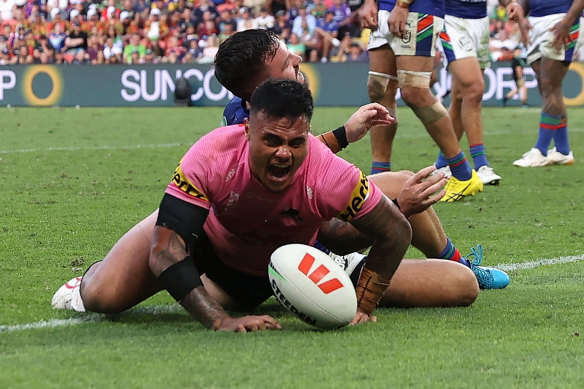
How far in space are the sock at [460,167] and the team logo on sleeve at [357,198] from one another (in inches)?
167

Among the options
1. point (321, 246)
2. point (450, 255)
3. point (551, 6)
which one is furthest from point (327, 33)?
point (321, 246)

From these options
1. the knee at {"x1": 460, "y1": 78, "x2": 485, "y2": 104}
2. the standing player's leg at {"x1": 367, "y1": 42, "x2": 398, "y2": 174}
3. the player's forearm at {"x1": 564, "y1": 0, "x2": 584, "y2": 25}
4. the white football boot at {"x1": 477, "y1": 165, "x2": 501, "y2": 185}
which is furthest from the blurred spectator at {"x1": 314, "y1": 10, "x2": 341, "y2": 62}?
the standing player's leg at {"x1": 367, "y1": 42, "x2": 398, "y2": 174}

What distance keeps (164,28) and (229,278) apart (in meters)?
22.7

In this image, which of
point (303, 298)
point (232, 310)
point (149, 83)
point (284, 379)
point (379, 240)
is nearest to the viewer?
point (284, 379)

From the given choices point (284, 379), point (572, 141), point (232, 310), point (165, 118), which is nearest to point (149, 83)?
point (165, 118)

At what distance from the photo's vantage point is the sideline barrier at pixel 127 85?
22.1 meters

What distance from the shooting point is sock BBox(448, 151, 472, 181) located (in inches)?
323

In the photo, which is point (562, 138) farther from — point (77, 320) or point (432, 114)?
point (77, 320)

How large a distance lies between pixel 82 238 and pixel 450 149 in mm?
3031

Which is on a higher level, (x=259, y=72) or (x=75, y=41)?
(x=259, y=72)

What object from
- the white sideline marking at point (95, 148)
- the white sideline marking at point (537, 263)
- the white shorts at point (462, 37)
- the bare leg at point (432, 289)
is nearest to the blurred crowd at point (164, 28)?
the white sideline marking at point (95, 148)

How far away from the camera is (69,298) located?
4473mm

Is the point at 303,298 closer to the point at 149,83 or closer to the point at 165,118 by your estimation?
the point at 165,118

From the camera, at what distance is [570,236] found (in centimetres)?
677
